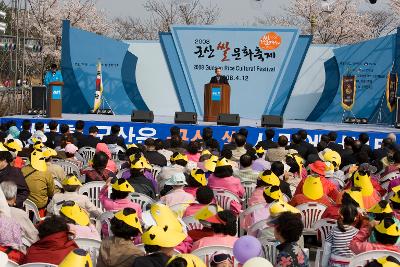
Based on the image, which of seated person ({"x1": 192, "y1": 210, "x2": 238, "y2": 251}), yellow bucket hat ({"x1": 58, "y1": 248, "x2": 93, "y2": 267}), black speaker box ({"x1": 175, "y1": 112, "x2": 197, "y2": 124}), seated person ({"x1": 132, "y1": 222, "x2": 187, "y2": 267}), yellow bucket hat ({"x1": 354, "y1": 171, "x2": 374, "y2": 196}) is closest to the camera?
yellow bucket hat ({"x1": 58, "y1": 248, "x2": 93, "y2": 267})

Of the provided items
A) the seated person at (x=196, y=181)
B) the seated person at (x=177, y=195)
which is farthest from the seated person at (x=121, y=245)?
the seated person at (x=196, y=181)

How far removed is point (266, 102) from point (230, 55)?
182 cm

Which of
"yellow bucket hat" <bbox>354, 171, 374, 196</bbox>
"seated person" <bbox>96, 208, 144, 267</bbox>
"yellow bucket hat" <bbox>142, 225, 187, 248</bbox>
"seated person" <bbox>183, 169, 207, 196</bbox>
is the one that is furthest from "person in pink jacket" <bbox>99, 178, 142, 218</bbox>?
"yellow bucket hat" <bbox>354, 171, 374, 196</bbox>

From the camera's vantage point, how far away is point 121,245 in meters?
4.95

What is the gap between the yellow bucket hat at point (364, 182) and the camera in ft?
24.8

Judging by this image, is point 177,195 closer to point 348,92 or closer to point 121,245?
point 121,245

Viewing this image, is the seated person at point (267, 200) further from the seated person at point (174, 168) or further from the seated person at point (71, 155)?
the seated person at point (71, 155)

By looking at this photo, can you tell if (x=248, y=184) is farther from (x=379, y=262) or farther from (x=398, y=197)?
(x=379, y=262)

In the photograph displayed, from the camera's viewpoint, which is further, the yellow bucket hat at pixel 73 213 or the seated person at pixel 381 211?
the seated person at pixel 381 211

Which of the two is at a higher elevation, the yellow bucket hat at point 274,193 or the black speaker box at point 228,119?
the yellow bucket hat at point 274,193

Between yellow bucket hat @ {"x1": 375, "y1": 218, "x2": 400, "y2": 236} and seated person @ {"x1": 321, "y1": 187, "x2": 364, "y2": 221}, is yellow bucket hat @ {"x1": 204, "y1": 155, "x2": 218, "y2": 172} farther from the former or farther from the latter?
yellow bucket hat @ {"x1": 375, "y1": 218, "x2": 400, "y2": 236}

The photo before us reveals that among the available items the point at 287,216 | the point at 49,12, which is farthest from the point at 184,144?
the point at 49,12

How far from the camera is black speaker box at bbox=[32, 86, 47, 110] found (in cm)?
1947

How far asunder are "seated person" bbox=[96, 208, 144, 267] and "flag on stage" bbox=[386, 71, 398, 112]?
1552 cm
